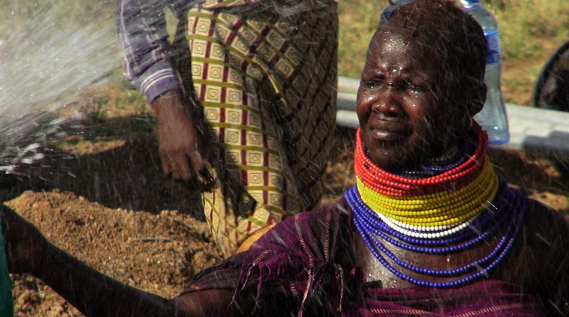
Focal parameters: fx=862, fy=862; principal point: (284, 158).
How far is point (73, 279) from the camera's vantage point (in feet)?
7.41

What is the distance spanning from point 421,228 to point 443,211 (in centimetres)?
9


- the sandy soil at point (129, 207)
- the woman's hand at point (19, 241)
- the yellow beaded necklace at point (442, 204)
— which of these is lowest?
the sandy soil at point (129, 207)

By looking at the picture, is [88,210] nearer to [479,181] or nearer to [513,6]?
[479,181]

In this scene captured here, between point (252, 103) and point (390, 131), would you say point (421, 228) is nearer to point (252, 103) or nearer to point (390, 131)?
point (390, 131)

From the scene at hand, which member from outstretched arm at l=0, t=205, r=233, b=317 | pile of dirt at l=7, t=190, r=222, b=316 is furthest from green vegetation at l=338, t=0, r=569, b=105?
outstretched arm at l=0, t=205, r=233, b=317

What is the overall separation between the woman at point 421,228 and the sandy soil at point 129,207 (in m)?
1.21

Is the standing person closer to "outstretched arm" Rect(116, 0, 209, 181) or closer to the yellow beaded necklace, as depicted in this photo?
"outstretched arm" Rect(116, 0, 209, 181)

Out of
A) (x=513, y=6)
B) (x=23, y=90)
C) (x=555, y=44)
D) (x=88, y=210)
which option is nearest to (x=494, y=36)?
(x=88, y=210)

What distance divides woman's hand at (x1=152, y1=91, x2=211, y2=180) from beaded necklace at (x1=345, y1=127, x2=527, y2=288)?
3.76ft

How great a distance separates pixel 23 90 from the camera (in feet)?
10.3

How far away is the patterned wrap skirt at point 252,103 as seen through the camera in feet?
12.1

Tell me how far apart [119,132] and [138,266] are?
243 centimetres

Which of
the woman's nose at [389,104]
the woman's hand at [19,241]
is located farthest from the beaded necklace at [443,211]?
the woman's hand at [19,241]

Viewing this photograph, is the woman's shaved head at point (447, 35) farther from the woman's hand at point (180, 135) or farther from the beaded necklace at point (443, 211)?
the woman's hand at point (180, 135)
